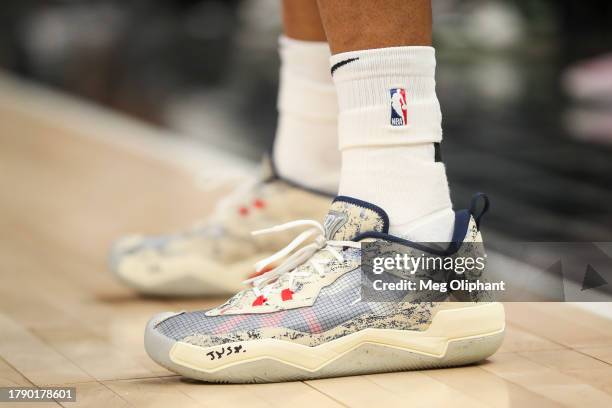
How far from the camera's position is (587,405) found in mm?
993

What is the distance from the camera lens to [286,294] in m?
1.10

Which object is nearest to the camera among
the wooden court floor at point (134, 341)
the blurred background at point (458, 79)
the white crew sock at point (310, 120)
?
the wooden court floor at point (134, 341)

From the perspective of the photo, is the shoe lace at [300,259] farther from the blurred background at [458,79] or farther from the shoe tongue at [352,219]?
the blurred background at [458,79]

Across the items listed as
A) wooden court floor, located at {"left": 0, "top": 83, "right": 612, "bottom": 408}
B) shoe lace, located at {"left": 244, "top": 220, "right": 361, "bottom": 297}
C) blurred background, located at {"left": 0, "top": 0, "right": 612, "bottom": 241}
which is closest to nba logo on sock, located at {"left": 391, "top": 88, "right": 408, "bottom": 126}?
shoe lace, located at {"left": 244, "top": 220, "right": 361, "bottom": 297}

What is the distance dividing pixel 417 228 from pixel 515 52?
408cm

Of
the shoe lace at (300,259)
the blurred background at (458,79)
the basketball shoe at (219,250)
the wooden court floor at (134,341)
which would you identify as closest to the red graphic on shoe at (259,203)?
the basketball shoe at (219,250)

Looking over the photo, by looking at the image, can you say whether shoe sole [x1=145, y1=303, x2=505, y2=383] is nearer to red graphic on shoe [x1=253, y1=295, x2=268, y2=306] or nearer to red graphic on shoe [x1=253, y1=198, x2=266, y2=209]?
red graphic on shoe [x1=253, y1=295, x2=268, y2=306]

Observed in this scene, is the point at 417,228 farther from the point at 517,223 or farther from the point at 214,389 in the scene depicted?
the point at 517,223

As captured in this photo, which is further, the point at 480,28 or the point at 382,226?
the point at 480,28

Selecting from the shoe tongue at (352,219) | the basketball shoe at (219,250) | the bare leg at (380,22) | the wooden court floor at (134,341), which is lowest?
the wooden court floor at (134,341)

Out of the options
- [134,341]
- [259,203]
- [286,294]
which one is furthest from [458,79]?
[286,294]

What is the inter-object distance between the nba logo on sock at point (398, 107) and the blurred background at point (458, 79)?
81 centimetres

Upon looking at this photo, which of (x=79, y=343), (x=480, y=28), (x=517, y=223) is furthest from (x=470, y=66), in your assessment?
(x=79, y=343)

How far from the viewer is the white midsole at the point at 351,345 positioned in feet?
3.49
